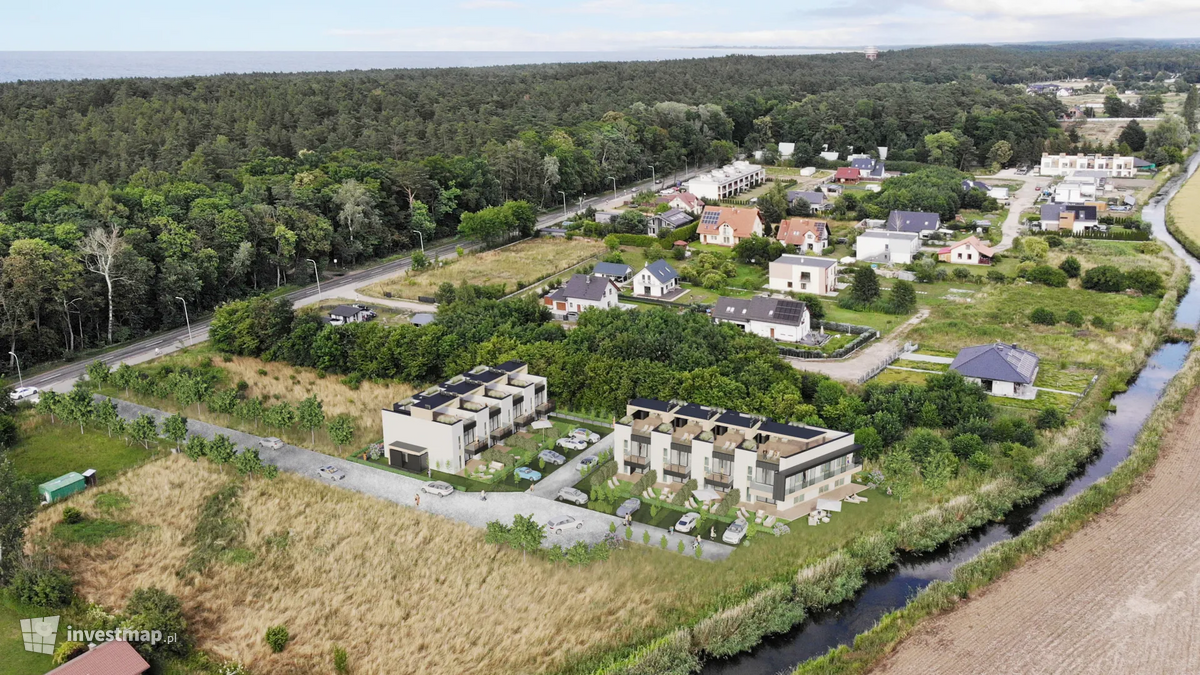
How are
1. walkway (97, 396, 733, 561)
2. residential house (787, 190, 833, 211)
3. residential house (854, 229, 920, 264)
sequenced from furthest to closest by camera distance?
residential house (787, 190, 833, 211), residential house (854, 229, 920, 264), walkway (97, 396, 733, 561)

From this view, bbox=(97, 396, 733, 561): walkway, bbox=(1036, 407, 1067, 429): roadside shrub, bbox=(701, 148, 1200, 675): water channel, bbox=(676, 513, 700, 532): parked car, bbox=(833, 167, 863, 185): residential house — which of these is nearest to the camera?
bbox=(701, 148, 1200, 675): water channel

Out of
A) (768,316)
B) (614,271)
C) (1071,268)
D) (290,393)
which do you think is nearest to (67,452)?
(290,393)

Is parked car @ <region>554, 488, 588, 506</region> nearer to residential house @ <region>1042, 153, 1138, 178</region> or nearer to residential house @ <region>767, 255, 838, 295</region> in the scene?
residential house @ <region>767, 255, 838, 295</region>

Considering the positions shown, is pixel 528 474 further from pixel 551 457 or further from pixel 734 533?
pixel 734 533

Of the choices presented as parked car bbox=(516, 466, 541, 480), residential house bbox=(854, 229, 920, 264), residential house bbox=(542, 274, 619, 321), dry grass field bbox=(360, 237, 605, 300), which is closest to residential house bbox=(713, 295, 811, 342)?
residential house bbox=(542, 274, 619, 321)

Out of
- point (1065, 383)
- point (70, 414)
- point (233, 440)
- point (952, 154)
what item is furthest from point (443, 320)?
point (952, 154)
